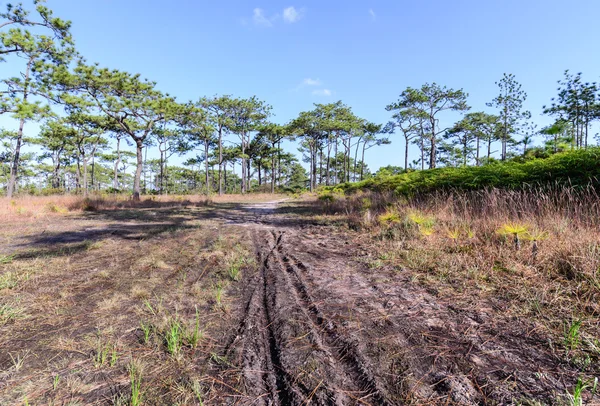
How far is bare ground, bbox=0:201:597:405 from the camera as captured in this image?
124 centimetres

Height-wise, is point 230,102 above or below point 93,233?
above

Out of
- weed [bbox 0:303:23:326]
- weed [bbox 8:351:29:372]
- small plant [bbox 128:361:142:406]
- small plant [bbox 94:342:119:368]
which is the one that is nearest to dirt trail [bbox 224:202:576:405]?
small plant [bbox 128:361:142:406]

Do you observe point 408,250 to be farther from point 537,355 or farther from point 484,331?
point 537,355

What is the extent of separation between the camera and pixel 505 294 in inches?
88.2

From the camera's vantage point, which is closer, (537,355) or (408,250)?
(537,355)

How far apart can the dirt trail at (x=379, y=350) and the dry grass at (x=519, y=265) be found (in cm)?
16

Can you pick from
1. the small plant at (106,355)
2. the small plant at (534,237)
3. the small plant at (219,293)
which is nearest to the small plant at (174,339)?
the small plant at (106,355)

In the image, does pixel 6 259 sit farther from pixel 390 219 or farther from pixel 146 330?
pixel 390 219

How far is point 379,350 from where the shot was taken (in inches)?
60.9

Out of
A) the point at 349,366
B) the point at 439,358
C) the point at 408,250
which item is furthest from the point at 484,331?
the point at 408,250

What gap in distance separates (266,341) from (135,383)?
76cm

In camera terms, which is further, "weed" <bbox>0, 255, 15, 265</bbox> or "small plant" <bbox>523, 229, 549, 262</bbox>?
"weed" <bbox>0, 255, 15, 265</bbox>

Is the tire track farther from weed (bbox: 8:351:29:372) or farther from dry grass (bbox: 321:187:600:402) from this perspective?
weed (bbox: 8:351:29:372)

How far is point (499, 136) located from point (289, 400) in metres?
44.2
